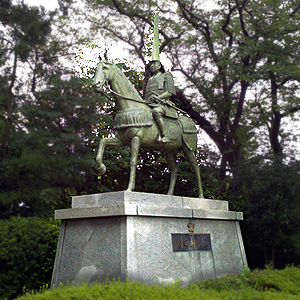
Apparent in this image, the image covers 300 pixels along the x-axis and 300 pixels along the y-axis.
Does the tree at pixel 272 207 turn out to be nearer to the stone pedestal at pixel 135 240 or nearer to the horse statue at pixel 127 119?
the stone pedestal at pixel 135 240

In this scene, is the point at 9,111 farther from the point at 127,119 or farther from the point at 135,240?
the point at 135,240

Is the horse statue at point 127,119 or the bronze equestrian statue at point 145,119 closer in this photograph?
the horse statue at point 127,119

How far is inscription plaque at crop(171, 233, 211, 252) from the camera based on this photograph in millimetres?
7625

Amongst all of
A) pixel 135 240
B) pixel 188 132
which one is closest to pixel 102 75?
pixel 188 132

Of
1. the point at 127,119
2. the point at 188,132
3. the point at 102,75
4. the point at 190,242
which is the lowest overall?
the point at 190,242

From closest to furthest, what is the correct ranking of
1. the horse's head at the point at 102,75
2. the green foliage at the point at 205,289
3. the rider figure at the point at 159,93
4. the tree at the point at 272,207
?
the green foliage at the point at 205,289, the horse's head at the point at 102,75, the rider figure at the point at 159,93, the tree at the point at 272,207

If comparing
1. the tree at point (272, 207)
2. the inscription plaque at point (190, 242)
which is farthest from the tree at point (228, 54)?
the inscription plaque at point (190, 242)

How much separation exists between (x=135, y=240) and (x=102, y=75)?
3.01 metres

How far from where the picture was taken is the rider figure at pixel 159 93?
8.34 meters

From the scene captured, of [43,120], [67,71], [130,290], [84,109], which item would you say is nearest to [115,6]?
[84,109]

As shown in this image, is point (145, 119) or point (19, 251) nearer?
point (19, 251)

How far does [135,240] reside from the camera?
22.4 feet

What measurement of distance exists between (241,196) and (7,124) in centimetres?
1020

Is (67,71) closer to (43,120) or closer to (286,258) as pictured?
(43,120)
